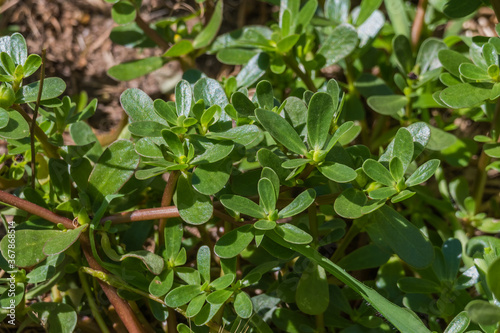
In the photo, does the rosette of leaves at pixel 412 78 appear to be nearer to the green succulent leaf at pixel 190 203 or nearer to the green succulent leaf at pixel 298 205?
the green succulent leaf at pixel 298 205

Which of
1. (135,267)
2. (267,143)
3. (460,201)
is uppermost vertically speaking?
(267,143)

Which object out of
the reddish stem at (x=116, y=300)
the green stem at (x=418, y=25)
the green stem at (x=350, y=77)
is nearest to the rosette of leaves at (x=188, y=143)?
the reddish stem at (x=116, y=300)

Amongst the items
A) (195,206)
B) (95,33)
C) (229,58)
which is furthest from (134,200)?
(95,33)

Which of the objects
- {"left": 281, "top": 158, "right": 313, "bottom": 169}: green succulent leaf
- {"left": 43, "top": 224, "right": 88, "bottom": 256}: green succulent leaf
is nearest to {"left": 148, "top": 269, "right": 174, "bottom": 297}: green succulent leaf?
{"left": 43, "top": 224, "right": 88, "bottom": 256}: green succulent leaf

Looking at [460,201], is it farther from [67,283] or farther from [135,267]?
[67,283]

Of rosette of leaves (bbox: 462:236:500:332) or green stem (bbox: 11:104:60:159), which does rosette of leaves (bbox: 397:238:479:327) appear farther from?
green stem (bbox: 11:104:60:159)
